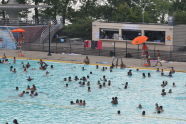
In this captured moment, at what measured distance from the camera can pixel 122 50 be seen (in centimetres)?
5747

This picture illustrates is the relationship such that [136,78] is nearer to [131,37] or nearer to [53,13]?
[131,37]

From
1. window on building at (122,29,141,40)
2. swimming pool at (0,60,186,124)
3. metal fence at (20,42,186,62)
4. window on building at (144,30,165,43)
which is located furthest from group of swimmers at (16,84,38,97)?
window on building at (122,29,141,40)

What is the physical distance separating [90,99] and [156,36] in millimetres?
23612

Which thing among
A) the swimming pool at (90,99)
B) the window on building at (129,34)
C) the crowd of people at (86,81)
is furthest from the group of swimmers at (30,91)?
the window on building at (129,34)

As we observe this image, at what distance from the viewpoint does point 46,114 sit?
1315 inches

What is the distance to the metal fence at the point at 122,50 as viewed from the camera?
53.8 meters

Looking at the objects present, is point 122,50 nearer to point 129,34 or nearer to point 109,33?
point 129,34

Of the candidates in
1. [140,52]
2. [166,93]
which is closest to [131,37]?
[140,52]

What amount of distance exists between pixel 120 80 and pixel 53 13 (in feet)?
113

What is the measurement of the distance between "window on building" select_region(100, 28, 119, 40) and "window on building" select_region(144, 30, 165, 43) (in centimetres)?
365

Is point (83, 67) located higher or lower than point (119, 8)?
lower

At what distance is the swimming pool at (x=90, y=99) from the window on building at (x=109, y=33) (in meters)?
13.2

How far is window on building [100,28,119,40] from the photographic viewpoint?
61.2 metres

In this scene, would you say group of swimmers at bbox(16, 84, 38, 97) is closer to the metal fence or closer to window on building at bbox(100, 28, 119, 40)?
the metal fence
